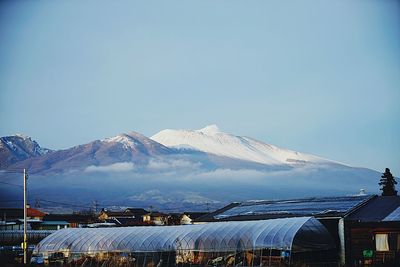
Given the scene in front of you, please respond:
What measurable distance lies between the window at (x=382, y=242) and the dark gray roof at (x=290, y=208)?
6.86 ft

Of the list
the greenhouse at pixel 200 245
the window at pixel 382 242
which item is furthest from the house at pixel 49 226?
the window at pixel 382 242

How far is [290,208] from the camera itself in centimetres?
3519

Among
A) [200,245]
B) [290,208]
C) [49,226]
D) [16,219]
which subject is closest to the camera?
[200,245]

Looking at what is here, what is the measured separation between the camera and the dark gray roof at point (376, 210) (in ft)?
94.5

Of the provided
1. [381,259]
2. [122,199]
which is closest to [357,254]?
[381,259]

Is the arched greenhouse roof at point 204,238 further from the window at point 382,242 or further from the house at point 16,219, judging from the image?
the house at point 16,219

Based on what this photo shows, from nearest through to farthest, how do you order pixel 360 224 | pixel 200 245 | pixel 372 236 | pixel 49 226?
pixel 372 236 < pixel 360 224 < pixel 200 245 < pixel 49 226

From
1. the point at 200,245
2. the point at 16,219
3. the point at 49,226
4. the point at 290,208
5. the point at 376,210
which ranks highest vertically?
the point at 290,208

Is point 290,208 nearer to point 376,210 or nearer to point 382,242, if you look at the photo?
point 376,210

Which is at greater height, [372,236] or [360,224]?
[360,224]

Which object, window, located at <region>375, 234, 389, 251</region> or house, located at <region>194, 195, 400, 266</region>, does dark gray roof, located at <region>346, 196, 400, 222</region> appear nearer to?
house, located at <region>194, 195, 400, 266</region>

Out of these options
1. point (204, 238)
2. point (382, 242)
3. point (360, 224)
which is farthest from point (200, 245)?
point (382, 242)

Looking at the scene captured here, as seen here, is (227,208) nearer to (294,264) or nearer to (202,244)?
(202,244)

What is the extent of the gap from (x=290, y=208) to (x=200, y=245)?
768cm
